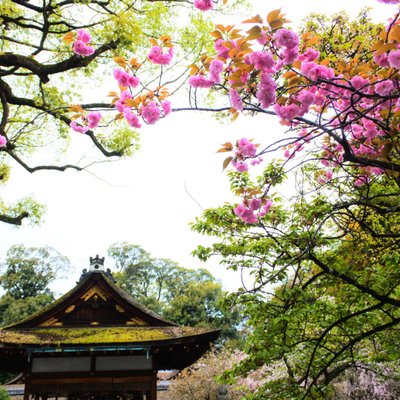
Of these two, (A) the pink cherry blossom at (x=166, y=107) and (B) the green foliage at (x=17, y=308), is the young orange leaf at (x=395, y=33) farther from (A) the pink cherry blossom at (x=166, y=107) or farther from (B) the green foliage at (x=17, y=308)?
(B) the green foliage at (x=17, y=308)

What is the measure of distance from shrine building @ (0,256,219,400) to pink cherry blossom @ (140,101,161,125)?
5.34 m

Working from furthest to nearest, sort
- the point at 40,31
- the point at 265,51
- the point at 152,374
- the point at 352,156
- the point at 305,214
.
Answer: the point at 152,374 → the point at 40,31 → the point at 305,214 → the point at 352,156 → the point at 265,51

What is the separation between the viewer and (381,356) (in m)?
4.38

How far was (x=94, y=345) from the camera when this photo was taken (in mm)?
6707

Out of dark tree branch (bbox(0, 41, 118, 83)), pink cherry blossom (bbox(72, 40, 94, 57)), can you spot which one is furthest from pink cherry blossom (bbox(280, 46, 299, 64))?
dark tree branch (bbox(0, 41, 118, 83))

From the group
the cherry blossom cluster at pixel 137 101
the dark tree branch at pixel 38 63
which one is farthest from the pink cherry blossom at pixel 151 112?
the dark tree branch at pixel 38 63

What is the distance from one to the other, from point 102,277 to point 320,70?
270 inches

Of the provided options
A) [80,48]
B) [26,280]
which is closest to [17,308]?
[26,280]

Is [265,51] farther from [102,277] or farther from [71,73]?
[102,277]

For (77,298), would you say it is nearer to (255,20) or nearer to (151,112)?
(151,112)

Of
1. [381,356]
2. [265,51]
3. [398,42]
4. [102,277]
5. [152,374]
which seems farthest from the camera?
[102,277]

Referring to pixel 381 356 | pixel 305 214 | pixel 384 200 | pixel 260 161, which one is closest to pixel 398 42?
pixel 260 161

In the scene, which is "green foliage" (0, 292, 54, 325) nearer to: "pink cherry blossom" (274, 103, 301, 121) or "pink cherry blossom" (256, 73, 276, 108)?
"pink cherry blossom" (274, 103, 301, 121)

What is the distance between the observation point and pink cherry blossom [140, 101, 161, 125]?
8.64 feet
